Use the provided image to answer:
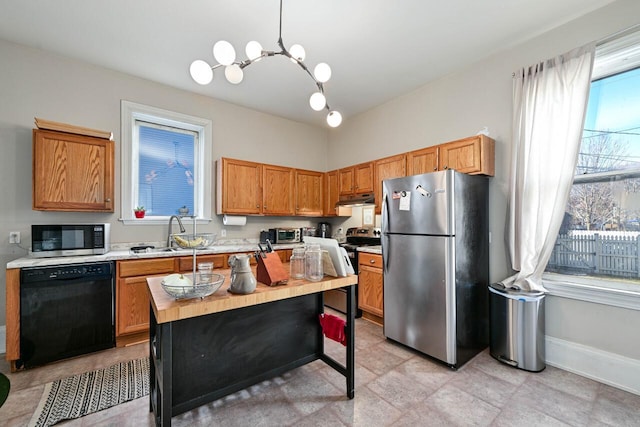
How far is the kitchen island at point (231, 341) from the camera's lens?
1.36 m

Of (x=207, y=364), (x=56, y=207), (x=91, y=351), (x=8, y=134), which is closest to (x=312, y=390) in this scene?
(x=207, y=364)

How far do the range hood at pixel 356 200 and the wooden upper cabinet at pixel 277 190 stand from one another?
80 centimetres

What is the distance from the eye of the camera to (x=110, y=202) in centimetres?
294

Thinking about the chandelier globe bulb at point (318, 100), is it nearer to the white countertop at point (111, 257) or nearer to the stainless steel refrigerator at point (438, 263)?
the stainless steel refrigerator at point (438, 263)

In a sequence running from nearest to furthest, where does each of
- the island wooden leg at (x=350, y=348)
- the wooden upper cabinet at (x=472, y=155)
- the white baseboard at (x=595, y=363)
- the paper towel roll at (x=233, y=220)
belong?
the island wooden leg at (x=350, y=348)
the white baseboard at (x=595, y=363)
the wooden upper cabinet at (x=472, y=155)
the paper towel roll at (x=233, y=220)

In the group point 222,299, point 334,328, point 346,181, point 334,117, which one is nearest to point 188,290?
→ point 222,299

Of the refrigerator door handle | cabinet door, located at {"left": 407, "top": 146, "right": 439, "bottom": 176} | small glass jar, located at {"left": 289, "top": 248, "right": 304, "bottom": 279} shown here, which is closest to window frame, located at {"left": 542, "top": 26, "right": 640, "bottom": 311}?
cabinet door, located at {"left": 407, "top": 146, "right": 439, "bottom": 176}

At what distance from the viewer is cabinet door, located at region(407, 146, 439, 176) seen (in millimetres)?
3145

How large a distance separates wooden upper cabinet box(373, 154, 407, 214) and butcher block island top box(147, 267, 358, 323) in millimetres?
2144

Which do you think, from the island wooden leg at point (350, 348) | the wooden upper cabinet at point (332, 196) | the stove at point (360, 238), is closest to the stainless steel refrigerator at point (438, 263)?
the stove at point (360, 238)

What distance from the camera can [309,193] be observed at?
466 centimetres

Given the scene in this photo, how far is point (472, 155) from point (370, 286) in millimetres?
1831

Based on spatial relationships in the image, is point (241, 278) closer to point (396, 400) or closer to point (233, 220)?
point (396, 400)

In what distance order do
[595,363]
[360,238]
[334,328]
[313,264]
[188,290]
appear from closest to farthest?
[188,290], [313,264], [334,328], [595,363], [360,238]
